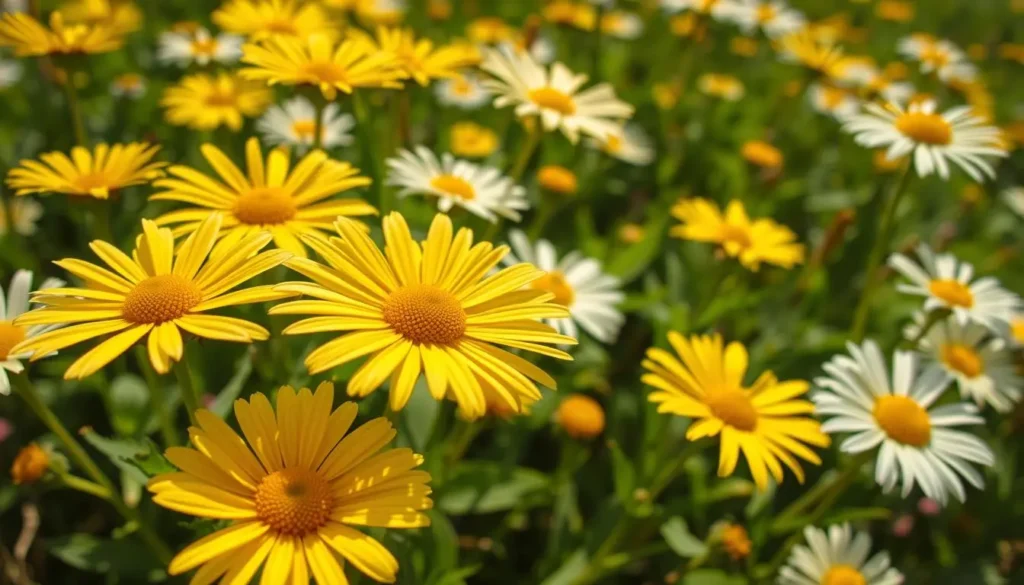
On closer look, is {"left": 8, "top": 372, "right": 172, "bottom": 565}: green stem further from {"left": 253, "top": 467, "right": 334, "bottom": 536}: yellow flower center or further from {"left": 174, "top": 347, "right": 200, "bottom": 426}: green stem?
{"left": 253, "top": 467, "right": 334, "bottom": 536}: yellow flower center

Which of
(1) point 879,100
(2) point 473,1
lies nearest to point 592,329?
(1) point 879,100

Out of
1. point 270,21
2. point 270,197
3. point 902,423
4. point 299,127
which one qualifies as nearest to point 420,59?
point 270,21

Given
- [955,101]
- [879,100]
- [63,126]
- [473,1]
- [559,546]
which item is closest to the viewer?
[559,546]

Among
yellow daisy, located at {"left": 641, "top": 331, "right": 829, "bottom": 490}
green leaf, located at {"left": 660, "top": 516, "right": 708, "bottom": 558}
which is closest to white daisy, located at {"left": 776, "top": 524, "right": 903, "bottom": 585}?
green leaf, located at {"left": 660, "top": 516, "right": 708, "bottom": 558}

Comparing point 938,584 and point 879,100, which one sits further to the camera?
point 879,100

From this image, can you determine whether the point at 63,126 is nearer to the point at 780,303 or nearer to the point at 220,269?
the point at 220,269

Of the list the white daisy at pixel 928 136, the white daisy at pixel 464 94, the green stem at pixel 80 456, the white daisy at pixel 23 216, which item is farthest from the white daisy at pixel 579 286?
the white daisy at pixel 23 216

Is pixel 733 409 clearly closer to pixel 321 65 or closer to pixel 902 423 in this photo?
pixel 902 423
